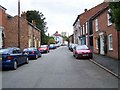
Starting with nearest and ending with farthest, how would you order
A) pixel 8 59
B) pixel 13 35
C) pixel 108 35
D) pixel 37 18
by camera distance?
pixel 8 59, pixel 108 35, pixel 13 35, pixel 37 18

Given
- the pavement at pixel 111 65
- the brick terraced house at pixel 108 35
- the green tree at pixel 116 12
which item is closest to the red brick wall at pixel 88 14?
the brick terraced house at pixel 108 35

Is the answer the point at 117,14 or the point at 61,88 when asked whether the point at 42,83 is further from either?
the point at 117,14

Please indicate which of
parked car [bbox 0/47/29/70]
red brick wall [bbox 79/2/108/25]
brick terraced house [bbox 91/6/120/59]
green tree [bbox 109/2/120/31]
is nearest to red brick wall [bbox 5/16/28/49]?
red brick wall [bbox 79/2/108/25]

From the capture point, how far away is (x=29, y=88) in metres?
9.20

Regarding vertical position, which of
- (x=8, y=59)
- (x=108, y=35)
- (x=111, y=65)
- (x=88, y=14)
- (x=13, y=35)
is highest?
(x=88, y=14)

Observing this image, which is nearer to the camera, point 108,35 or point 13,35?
point 108,35

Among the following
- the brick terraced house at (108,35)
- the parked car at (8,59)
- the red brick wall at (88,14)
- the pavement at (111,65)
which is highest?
the red brick wall at (88,14)

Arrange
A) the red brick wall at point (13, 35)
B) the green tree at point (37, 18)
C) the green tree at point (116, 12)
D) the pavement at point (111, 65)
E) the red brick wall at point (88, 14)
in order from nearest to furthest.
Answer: the green tree at point (116, 12), the pavement at point (111, 65), the red brick wall at point (13, 35), the red brick wall at point (88, 14), the green tree at point (37, 18)

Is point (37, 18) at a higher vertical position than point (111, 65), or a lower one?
higher

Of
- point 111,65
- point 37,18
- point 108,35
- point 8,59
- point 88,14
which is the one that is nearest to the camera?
point 8,59

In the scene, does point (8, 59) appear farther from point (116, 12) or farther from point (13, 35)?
point (13, 35)

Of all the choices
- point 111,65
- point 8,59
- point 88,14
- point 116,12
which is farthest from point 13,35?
point 116,12

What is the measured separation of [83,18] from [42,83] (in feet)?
169

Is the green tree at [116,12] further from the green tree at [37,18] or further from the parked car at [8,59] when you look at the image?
the green tree at [37,18]
